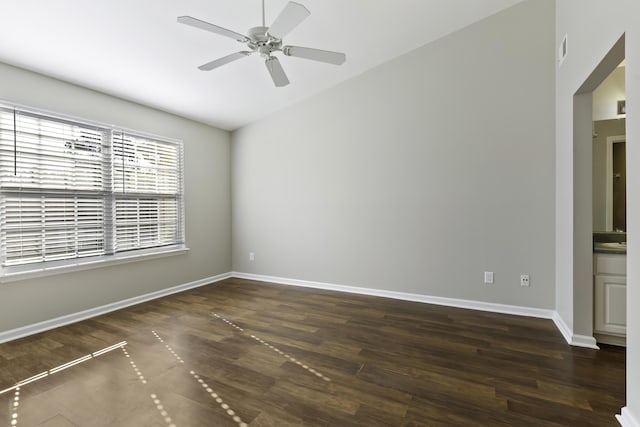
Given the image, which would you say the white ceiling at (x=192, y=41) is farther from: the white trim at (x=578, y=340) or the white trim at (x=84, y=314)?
the white trim at (x=578, y=340)

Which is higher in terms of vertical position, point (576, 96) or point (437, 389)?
point (576, 96)

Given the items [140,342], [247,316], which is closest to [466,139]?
[247,316]

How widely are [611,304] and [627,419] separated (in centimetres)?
122

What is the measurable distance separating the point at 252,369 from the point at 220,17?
2941 mm

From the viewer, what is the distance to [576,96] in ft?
8.16

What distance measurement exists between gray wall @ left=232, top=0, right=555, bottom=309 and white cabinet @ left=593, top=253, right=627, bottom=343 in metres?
0.67

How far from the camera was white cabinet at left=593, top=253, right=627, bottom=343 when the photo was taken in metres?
2.42

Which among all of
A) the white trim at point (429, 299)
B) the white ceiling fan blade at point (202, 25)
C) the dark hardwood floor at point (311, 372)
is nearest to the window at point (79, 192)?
the dark hardwood floor at point (311, 372)

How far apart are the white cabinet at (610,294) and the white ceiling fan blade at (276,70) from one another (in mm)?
3008

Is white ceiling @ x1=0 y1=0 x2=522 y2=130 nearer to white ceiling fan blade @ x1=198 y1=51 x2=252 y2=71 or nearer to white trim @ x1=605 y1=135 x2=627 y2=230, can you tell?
white ceiling fan blade @ x1=198 y1=51 x2=252 y2=71

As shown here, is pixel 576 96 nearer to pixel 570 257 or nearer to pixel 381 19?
pixel 570 257

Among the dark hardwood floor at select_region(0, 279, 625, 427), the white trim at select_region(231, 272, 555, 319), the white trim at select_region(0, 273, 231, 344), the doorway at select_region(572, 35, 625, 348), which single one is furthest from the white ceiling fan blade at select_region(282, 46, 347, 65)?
the white trim at select_region(0, 273, 231, 344)

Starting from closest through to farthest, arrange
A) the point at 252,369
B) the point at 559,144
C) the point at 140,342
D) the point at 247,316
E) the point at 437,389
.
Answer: the point at 437,389
the point at 252,369
the point at 140,342
the point at 559,144
the point at 247,316

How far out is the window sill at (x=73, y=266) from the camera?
277 cm
